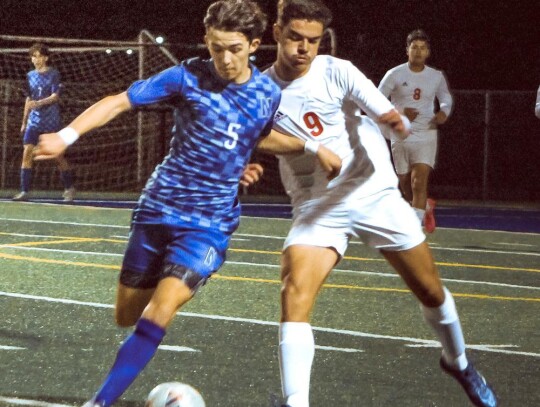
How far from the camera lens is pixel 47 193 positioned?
2412cm

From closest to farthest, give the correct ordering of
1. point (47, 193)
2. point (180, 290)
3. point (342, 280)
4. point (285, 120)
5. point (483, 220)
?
point (180, 290) < point (285, 120) < point (342, 280) < point (483, 220) < point (47, 193)

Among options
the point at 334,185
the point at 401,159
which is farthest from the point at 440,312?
the point at 401,159

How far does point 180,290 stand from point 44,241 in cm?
904

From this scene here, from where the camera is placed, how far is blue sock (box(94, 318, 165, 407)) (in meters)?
5.64

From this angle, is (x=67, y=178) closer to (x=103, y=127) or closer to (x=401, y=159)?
(x=103, y=127)

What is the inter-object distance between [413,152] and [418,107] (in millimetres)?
511

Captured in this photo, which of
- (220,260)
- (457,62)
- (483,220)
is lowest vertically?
(457,62)

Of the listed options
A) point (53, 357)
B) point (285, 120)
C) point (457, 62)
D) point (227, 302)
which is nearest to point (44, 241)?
point (227, 302)

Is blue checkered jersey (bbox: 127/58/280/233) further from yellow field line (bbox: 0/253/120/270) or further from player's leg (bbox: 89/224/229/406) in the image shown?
yellow field line (bbox: 0/253/120/270)

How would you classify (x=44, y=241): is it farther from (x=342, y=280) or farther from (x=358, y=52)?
(x=358, y=52)

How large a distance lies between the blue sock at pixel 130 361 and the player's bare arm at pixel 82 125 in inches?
32.0

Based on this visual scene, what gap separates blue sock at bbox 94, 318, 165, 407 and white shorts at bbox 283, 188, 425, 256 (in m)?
0.98

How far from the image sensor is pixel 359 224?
6.58m

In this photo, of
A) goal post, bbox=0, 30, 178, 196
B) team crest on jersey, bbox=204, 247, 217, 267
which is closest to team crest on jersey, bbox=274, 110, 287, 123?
team crest on jersey, bbox=204, 247, 217, 267
